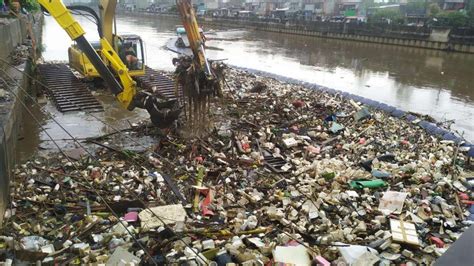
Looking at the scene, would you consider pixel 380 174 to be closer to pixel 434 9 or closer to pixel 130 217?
pixel 130 217

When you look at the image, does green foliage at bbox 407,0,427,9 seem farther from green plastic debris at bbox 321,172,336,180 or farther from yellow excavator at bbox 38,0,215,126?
green plastic debris at bbox 321,172,336,180

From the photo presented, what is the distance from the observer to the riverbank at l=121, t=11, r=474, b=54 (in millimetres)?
29625

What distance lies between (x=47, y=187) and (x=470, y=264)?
6145mm

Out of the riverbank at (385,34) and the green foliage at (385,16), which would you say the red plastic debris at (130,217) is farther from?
the green foliage at (385,16)

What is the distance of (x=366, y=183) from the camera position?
6.75 metres

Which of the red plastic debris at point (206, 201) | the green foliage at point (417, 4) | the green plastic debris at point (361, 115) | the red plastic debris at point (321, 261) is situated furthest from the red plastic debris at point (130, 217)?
the green foliage at point (417, 4)

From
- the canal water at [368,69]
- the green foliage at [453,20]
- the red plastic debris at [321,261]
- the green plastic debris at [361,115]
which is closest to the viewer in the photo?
the red plastic debris at [321,261]

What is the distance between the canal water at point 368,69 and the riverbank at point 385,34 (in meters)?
0.93

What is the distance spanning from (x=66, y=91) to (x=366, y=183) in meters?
9.65

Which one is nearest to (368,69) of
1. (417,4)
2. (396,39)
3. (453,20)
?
(453,20)

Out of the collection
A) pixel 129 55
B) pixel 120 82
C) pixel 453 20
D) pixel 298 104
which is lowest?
pixel 298 104

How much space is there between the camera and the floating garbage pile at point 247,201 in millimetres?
4871

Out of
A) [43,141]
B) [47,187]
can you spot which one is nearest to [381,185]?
[47,187]

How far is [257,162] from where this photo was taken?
7570mm
